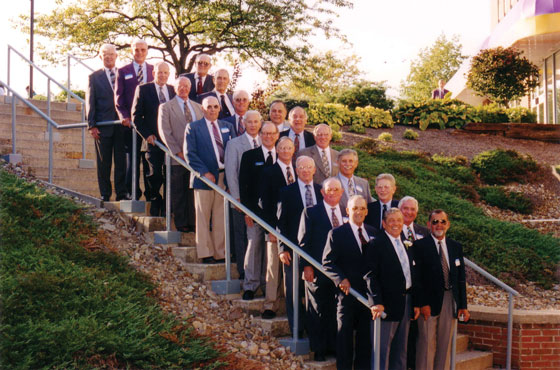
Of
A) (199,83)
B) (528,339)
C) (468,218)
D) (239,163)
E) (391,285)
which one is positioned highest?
(199,83)

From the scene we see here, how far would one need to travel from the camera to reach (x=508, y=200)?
13.0m

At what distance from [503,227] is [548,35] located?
36.5 ft

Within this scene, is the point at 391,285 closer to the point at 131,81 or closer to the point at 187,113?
the point at 187,113

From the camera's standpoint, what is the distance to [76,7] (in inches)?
637

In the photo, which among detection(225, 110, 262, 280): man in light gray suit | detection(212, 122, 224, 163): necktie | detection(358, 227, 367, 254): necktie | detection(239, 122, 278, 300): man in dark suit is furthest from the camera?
detection(212, 122, 224, 163): necktie

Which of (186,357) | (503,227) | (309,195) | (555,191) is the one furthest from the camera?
(555,191)

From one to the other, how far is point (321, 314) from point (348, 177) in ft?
4.32

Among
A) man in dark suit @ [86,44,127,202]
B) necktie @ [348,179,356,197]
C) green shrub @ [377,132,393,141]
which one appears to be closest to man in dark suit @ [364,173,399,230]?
necktie @ [348,179,356,197]

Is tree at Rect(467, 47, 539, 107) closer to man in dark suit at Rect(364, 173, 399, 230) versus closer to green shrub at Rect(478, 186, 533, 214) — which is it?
green shrub at Rect(478, 186, 533, 214)

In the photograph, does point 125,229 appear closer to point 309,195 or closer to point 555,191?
point 309,195

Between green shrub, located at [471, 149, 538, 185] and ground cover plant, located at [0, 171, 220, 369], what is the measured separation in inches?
401

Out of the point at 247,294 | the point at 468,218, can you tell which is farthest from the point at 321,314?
the point at 468,218

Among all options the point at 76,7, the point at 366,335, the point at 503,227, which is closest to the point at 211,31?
the point at 76,7

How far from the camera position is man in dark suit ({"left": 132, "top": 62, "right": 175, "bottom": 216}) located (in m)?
7.16
